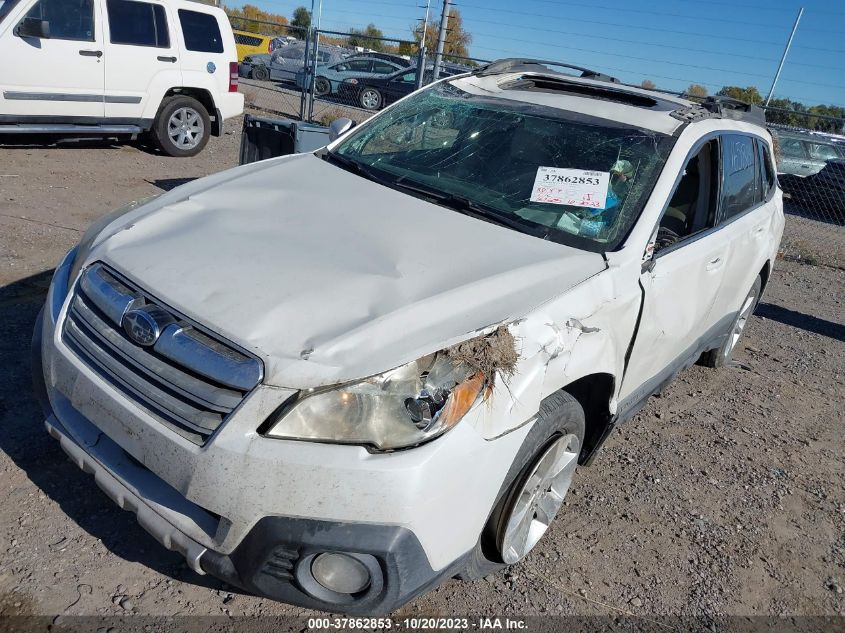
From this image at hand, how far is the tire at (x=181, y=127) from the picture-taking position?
8.95 meters

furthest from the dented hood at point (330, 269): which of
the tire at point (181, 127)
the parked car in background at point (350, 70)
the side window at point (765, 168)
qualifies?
the parked car in background at point (350, 70)

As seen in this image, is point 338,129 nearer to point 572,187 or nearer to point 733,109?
point 572,187

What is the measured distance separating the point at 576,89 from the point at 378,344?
245cm

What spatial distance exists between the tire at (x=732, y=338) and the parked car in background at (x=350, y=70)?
47.5 ft

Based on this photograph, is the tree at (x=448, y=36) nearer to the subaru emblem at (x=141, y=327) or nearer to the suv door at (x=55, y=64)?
the suv door at (x=55, y=64)

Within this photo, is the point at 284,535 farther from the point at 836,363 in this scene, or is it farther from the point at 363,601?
the point at 836,363

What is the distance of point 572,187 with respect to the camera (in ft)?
10.1

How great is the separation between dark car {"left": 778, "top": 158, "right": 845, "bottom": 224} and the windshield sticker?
1307 centimetres

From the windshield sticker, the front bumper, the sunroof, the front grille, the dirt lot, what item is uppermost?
the sunroof

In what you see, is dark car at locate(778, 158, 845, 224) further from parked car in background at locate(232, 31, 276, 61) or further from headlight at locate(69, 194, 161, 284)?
parked car in background at locate(232, 31, 276, 61)

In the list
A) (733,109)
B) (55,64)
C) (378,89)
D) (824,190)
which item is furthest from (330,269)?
(378,89)

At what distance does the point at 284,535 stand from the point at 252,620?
0.62 m

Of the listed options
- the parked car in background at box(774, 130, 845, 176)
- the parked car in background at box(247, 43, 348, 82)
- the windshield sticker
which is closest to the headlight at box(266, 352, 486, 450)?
the windshield sticker

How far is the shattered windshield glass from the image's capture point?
9.84ft
